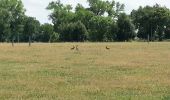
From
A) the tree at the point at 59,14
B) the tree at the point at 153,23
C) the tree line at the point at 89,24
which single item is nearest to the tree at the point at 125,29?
the tree line at the point at 89,24

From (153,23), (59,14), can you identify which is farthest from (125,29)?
(59,14)

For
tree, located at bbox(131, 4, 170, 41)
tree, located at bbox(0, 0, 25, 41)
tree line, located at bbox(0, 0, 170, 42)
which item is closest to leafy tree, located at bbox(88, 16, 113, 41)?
tree line, located at bbox(0, 0, 170, 42)

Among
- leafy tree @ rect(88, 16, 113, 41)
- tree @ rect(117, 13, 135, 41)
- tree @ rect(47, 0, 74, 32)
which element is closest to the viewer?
tree @ rect(117, 13, 135, 41)

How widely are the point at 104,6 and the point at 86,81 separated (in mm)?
114794

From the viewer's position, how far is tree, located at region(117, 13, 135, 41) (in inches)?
4469

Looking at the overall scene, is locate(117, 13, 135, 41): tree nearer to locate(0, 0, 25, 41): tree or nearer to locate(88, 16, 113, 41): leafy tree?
locate(88, 16, 113, 41): leafy tree

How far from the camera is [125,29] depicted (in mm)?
113812

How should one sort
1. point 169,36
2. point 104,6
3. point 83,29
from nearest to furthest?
point 83,29
point 169,36
point 104,6

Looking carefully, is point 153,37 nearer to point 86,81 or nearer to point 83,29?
point 83,29

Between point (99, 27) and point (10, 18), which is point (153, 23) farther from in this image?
point (10, 18)

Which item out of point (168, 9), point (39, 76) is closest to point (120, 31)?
point (168, 9)

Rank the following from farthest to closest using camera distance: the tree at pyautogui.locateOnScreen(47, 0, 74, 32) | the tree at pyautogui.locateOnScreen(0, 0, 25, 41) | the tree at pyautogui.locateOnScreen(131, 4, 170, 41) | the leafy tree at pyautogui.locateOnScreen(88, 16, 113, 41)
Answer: the tree at pyautogui.locateOnScreen(47, 0, 74, 32)
the tree at pyautogui.locateOnScreen(131, 4, 170, 41)
the leafy tree at pyautogui.locateOnScreen(88, 16, 113, 41)
the tree at pyautogui.locateOnScreen(0, 0, 25, 41)

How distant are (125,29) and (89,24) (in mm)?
16080

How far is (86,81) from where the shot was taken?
65.6 feet
